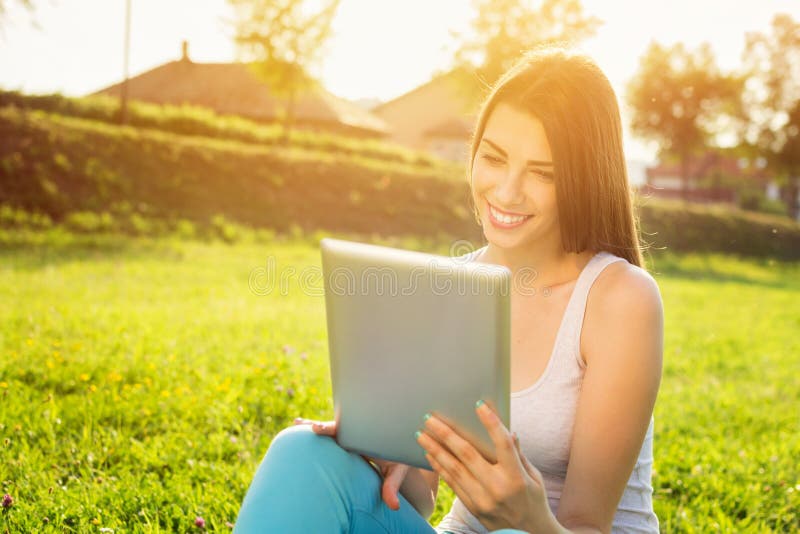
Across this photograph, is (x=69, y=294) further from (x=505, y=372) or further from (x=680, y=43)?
(x=680, y=43)

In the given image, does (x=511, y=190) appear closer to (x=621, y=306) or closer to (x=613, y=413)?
(x=621, y=306)

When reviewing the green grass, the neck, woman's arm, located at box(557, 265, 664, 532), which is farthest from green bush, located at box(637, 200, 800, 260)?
woman's arm, located at box(557, 265, 664, 532)

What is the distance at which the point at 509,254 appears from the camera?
209 cm

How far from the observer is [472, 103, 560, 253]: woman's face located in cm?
187

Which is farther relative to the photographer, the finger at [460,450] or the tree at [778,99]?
the tree at [778,99]

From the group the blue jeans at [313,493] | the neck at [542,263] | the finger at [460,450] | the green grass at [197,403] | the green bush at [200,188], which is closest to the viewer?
the finger at [460,450]

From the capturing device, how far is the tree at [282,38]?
1753 centimetres

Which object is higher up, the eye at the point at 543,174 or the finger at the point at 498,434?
the eye at the point at 543,174

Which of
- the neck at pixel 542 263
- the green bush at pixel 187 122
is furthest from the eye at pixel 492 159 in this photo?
the green bush at pixel 187 122

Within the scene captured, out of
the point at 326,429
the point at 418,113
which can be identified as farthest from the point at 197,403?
the point at 418,113

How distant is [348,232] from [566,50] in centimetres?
1236

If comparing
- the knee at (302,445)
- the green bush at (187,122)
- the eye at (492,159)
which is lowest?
the knee at (302,445)

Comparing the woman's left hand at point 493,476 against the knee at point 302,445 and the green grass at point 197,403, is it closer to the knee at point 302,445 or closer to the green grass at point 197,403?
the knee at point 302,445

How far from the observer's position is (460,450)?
141 cm
